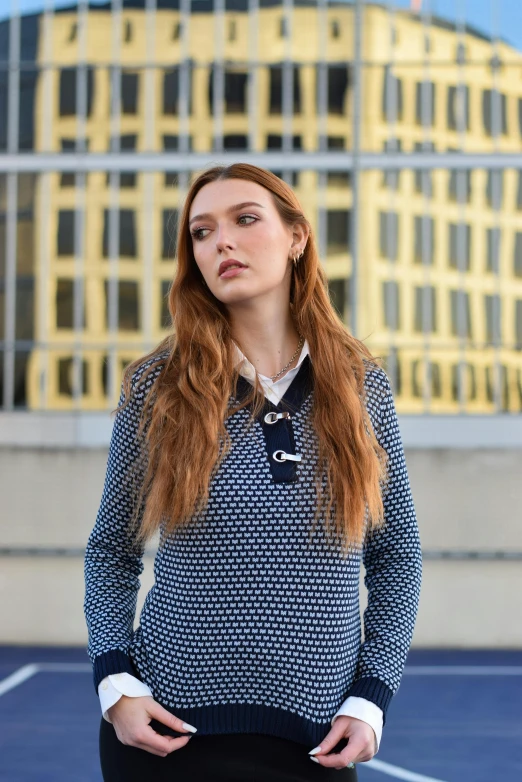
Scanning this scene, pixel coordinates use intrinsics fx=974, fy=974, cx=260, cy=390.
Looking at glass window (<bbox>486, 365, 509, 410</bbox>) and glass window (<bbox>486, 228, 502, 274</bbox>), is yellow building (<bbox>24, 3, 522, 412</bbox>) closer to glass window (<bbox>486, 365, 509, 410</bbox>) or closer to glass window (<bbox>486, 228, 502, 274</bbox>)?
glass window (<bbox>486, 228, 502, 274</bbox>)

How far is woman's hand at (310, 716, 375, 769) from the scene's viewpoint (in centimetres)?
138

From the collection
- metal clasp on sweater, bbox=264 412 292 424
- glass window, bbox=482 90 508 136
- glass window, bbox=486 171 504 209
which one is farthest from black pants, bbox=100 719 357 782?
glass window, bbox=482 90 508 136

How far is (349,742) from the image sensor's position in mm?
1385

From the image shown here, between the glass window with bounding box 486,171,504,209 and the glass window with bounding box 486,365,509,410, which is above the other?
the glass window with bounding box 486,171,504,209

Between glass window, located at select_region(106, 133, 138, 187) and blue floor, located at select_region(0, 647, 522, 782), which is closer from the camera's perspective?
blue floor, located at select_region(0, 647, 522, 782)

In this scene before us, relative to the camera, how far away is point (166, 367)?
1594 millimetres

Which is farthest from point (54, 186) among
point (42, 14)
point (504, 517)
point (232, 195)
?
point (232, 195)

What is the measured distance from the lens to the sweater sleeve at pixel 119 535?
5.11 ft

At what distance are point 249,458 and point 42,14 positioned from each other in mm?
9713

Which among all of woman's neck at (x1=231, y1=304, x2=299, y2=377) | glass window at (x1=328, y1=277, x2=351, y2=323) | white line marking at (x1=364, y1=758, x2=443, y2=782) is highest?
glass window at (x1=328, y1=277, x2=351, y2=323)

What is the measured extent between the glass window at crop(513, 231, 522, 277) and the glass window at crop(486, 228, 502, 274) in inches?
6.7

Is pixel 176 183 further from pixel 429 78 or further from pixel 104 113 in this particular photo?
pixel 429 78

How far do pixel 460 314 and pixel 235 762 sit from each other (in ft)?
28.3

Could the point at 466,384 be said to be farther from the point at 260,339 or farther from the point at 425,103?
the point at 260,339
